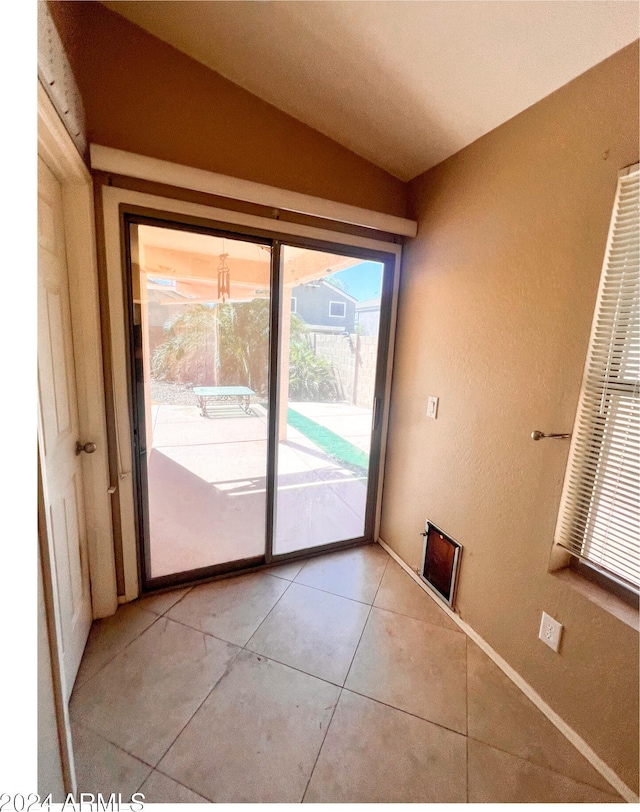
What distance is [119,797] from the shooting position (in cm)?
107

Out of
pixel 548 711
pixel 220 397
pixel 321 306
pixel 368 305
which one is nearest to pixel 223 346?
pixel 220 397

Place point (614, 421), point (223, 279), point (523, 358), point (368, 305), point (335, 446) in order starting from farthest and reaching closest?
point (335, 446) < point (368, 305) < point (223, 279) < point (523, 358) < point (614, 421)

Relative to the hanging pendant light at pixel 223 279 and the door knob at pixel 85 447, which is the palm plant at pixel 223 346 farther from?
the door knob at pixel 85 447

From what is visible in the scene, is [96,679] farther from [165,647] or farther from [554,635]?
[554,635]

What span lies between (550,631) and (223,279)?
2201mm

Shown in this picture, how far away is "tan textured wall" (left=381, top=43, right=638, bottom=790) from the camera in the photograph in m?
1.16

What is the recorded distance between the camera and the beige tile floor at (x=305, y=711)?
1.12 meters

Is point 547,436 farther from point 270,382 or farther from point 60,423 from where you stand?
point 60,423

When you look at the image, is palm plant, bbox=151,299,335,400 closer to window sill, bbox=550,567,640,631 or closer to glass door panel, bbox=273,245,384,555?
glass door panel, bbox=273,245,384,555

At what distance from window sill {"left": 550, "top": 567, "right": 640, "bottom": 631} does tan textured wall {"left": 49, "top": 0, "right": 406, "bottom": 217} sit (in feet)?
7.06

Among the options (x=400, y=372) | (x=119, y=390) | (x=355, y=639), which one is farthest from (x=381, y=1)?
(x=355, y=639)

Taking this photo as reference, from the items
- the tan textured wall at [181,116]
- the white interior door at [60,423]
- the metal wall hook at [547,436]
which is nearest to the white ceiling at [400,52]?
the tan textured wall at [181,116]

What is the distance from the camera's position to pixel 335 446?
94.8 inches

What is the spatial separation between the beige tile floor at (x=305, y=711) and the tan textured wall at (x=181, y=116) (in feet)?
7.57
